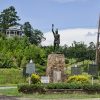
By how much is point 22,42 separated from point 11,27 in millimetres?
48242

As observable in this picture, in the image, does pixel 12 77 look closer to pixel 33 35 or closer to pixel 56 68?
pixel 56 68

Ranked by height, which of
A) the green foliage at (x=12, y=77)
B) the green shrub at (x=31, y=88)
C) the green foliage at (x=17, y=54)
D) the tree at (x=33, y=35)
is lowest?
the green shrub at (x=31, y=88)

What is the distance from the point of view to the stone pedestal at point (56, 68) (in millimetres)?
46781

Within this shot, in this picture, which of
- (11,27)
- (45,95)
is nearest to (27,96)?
(45,95)

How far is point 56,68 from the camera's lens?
155 feet

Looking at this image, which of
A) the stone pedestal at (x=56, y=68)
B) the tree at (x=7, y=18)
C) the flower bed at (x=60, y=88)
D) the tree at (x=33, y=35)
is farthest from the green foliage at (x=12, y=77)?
the tree at (x=7, y=18)

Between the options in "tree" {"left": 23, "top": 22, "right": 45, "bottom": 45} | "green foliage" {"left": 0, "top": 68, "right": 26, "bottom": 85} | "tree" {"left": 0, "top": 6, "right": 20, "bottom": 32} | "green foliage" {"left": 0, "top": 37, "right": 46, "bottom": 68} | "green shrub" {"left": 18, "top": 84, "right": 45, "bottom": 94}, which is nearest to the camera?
"green shrub" {"left": 18, "top": 84, "right": 45, "bottom": 94}

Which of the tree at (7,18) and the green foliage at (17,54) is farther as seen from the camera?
the tree at (7,18)

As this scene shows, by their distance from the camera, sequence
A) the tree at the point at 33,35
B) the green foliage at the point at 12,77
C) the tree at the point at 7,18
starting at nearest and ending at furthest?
1. the green foliage at the point at 12,77
2. the tree at the point at 33,35
3. the tree at the point at 7,18

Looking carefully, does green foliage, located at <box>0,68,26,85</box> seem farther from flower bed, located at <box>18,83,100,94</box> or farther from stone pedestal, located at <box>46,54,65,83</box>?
flower bed, located at <box>18,83,100,94</box>

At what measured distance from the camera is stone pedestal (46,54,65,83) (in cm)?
4678

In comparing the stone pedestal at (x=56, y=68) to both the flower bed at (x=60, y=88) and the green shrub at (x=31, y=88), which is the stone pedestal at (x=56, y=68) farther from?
the green shrub at (x=31, y=88)

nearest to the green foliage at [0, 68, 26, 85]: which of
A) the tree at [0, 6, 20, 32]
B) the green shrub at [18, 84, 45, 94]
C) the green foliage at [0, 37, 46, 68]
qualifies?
the green foliage at [0, 37, 46, 68]

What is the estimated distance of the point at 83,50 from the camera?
119125 mm
